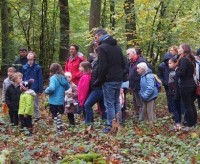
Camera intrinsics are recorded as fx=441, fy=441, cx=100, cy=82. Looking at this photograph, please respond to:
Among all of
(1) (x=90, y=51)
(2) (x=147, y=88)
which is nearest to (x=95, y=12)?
(1) (x=90, y=51)

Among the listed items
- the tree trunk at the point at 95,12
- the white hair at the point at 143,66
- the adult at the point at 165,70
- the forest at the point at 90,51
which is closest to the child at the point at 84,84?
the forest at the point at 90,51

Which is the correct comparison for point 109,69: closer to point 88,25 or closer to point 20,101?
point 20,101

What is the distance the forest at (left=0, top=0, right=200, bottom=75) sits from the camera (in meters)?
17.1

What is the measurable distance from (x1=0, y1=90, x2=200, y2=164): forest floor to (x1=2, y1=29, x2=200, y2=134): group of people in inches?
13.2

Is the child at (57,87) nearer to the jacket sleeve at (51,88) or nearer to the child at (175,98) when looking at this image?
the jacket sleeve at (51,88)

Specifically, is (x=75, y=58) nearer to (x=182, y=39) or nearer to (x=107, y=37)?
(x=107, y=37)

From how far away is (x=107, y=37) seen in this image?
909cm

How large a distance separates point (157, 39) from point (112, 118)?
8.42 meters

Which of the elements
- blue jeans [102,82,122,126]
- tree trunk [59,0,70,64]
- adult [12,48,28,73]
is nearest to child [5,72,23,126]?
adult [12,48,28,73]

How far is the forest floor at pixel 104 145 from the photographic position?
6938 millimetres

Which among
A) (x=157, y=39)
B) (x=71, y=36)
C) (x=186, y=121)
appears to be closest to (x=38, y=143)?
(x=186, y=121)

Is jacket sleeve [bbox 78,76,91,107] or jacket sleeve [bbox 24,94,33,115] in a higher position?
jacket sleeve [bbox 78,76,91,107]

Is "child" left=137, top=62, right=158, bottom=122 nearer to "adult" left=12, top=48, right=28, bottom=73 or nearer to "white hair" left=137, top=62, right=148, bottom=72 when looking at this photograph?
"white hair" left=137, top=62, right=148, bottom=72

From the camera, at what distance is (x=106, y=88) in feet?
29.9
